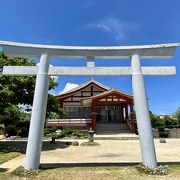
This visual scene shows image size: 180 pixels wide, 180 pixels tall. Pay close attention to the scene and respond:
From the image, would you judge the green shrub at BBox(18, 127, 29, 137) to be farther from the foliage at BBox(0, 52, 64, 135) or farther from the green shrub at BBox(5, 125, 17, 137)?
the foliage at BBox(0, 52, 64, 135)

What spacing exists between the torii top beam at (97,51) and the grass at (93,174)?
13.7 feet

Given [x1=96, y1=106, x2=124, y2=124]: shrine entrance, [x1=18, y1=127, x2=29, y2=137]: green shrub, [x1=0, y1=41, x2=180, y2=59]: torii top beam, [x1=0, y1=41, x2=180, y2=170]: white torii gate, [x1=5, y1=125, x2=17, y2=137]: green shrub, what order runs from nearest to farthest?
[x1=0, y1=41, x2=180, y2=170]: white torii gate < [x1=0, y1=41, x2=180, y2=59]: torii top beam < [x1=18, y1=127, x2=29, y2=137]: green shrub < [x1=5, y1=125, x2=17, y2=137]: green shrub < [x1=96, y1=106, x2=124, y2=124]: shrine entrance

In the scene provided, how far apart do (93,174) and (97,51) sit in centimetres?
449

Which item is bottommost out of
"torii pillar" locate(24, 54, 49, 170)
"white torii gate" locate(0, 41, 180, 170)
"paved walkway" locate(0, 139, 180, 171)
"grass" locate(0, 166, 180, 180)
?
"grass" locate(0, 166, 180, 180)

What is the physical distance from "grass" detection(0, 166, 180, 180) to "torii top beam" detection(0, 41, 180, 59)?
4.18 m

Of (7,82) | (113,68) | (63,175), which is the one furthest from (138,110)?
(7,82)

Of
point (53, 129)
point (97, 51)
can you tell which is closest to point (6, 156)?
point (97, 51)

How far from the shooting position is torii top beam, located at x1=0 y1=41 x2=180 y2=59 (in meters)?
8.81

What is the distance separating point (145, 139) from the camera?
26.6ft

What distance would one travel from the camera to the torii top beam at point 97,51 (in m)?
8.81

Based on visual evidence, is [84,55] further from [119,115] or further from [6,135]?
[119,115]

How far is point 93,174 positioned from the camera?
741 centimetres

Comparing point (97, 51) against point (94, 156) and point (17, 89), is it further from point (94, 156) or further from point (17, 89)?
point (17, 89)

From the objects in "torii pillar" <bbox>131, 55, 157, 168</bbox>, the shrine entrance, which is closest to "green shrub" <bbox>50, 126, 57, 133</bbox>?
the shrine entrance
